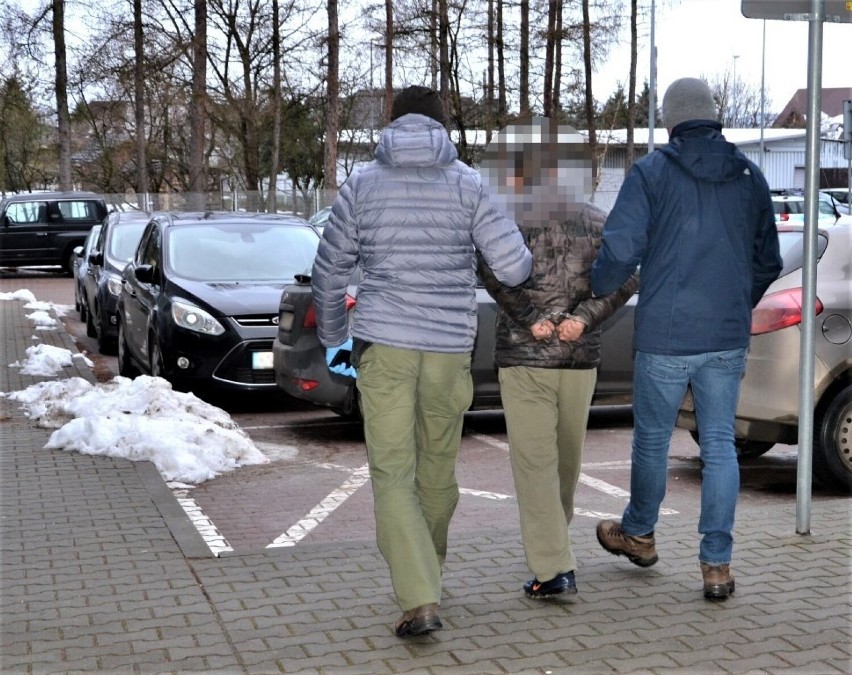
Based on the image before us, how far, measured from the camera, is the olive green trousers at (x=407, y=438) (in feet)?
14.5

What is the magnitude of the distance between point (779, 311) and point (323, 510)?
106 inches

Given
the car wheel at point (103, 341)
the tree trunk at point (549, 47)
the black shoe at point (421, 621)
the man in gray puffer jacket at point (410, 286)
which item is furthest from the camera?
the tree trunk at point (549, 47)

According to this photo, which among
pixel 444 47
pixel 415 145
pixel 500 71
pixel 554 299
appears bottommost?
pixel 554 299

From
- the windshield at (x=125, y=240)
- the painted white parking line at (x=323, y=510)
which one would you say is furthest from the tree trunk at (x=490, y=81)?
the painted white parking line at (x=323, y=510)

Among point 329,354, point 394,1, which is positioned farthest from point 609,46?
point 329,354

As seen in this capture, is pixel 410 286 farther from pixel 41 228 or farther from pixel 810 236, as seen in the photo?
pixel 41 228

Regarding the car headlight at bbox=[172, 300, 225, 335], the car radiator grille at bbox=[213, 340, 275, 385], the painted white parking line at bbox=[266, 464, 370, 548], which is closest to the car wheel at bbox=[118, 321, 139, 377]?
the car headlight at bbox=[172, 300, 225, 335]

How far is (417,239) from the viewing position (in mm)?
4480

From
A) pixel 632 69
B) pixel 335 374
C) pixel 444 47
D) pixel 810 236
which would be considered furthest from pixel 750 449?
pixel 632 69

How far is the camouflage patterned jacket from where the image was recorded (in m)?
4.75

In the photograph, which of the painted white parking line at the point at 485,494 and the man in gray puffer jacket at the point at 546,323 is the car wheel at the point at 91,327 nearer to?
the painted white parking line at the point at 485,494

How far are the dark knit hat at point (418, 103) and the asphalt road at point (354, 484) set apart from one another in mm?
2159

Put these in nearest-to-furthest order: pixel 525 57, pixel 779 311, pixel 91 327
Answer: pixel 779 311 → pixel 91 327 → pixel 525 57

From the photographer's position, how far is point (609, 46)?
38.4 meters
